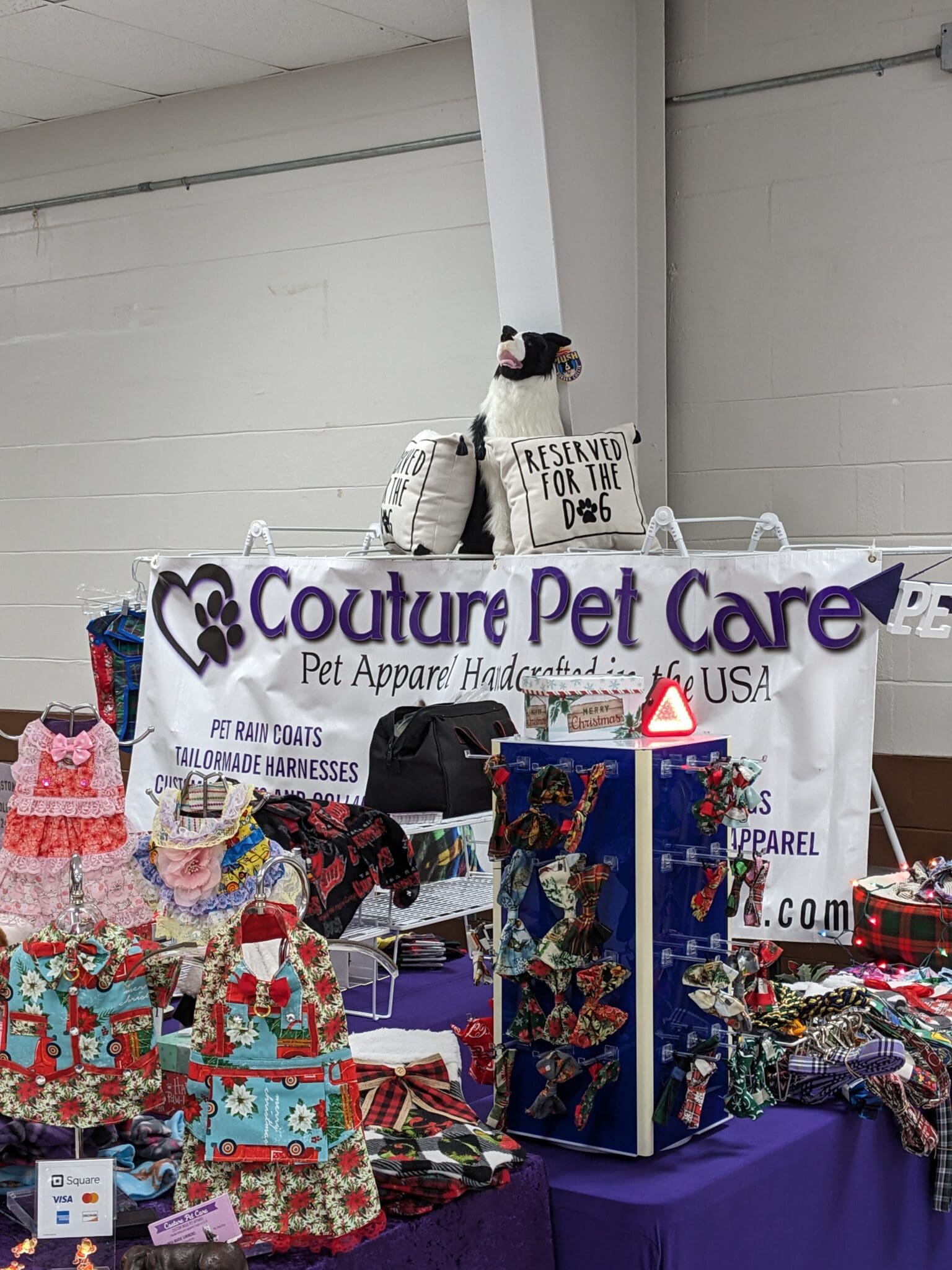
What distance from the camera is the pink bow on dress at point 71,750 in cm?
269

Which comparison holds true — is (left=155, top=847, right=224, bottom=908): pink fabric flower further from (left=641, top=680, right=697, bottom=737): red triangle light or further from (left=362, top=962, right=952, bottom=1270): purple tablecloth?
(left=641, top=680, right=697, bottom=737): red triangle light

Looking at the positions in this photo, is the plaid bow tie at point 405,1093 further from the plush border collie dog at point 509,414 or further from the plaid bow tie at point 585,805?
the plush border collie dog at point 509,414

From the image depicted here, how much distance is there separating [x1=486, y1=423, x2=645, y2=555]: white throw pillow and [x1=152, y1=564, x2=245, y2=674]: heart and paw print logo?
0.98 meters

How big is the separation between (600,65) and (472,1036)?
2896mm

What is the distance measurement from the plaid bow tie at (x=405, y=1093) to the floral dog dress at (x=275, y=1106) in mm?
248

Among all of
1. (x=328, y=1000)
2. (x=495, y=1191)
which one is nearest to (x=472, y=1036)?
(x=495, y=1191)

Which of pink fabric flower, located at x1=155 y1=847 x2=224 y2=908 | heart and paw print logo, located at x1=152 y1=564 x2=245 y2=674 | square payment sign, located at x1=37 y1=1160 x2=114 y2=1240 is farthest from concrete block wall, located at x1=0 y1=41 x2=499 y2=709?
square payment sign, located at x1=37 y1=1160 x2=114 y2=1240

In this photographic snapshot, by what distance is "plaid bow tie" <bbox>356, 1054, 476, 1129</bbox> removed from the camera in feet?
6.15

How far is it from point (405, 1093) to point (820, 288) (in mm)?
2792

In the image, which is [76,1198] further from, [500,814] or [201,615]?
[201,615]

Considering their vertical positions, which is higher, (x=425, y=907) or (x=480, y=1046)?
(x=425, y=907)

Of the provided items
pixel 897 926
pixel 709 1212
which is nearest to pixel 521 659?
pixel 897 926

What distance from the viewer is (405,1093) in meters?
1.92

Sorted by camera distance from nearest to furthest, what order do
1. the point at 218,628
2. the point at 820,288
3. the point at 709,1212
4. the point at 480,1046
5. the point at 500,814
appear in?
the point at 709,1212
the point at 500,814
the point at 480,1046
the point at 820,288
the point at 218,628
